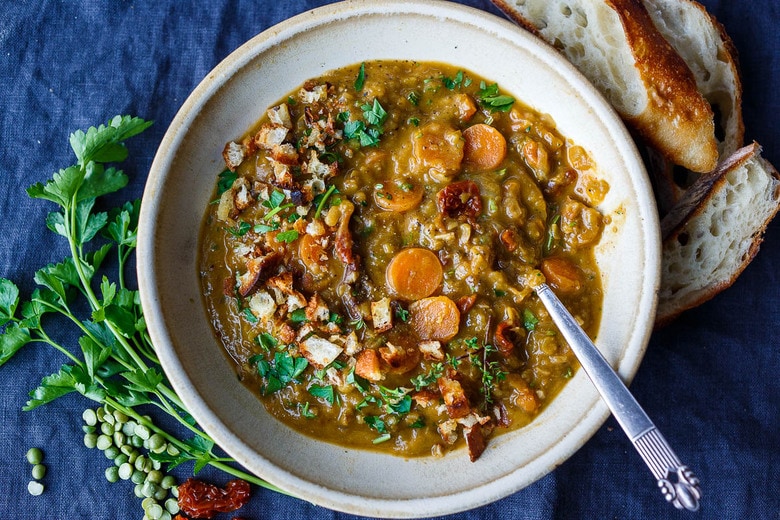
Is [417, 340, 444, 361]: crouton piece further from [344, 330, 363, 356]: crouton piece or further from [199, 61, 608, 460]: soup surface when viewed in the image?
[344, 330, 363, 356]: crouton piece

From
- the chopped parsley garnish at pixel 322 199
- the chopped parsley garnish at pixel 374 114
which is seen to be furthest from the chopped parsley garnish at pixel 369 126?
the chopped parsley garnish at pixel 322 199

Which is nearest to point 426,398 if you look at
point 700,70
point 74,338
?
point 74,338

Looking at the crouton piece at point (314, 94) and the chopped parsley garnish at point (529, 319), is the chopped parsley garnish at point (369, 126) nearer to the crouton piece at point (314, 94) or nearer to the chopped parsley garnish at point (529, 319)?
the crouton piece at point (314, 94)

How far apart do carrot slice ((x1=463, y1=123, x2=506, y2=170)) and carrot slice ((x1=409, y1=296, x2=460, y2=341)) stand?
2.57ft

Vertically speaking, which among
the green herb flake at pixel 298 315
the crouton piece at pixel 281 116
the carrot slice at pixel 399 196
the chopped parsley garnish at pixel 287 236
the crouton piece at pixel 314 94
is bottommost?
the green herb flake at pixel 298 315

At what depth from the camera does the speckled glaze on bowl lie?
11.3 feet

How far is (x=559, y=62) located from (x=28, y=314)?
353cm

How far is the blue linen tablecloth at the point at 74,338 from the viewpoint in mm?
4176

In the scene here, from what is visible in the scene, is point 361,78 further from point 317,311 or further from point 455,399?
point 455,399

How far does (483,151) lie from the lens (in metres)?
3.66

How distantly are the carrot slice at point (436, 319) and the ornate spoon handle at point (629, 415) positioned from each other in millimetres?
487

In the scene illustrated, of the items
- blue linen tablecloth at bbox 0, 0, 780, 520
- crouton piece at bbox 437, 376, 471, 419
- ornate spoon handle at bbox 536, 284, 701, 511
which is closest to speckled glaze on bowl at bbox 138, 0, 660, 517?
ornate spoon handle at bbox 536, 284, 701, 511

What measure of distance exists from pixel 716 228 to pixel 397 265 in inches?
86.4

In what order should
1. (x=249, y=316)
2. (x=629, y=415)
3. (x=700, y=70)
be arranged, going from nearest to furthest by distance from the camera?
1. (x=629, y=415)
2. (x=249, y=316)
3. (x=700, y=70)
